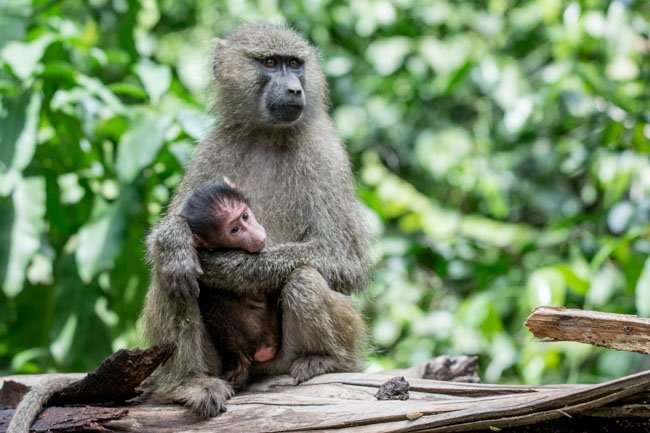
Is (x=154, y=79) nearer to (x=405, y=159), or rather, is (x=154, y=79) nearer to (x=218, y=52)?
(x=218, y=52)

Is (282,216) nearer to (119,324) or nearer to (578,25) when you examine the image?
(119,324)

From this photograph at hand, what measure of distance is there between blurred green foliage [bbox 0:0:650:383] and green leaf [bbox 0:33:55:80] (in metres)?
0.01

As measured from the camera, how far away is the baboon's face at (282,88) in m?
5.32

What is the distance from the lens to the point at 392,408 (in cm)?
378

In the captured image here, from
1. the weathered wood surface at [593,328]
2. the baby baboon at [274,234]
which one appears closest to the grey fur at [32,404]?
the baby baboon at [274,234]

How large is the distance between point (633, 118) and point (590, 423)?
444 centimetres

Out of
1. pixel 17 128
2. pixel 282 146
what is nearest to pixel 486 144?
pixel 282 146

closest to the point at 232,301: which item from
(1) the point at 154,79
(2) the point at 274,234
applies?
(2) the point at 274,234

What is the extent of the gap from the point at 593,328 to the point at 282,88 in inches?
109

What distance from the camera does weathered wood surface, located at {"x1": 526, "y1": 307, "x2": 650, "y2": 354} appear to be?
325 centimetres

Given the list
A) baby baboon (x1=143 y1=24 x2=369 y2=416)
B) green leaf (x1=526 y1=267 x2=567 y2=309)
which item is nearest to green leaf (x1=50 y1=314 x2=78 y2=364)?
baby baboon (x1=143 y1=24 x2=369 y2=416)

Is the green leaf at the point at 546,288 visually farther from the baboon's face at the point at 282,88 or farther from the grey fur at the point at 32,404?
the grey fur at the point at 32,404

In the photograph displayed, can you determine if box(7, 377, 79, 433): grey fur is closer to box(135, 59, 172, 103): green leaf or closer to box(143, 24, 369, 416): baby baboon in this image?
box(143, 24, 369, 416): baby baboon

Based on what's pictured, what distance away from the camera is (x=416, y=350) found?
8.12m
